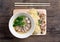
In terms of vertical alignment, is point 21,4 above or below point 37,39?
above

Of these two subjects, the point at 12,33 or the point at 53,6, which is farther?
the point at 53,6

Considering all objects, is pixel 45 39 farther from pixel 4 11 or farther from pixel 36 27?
pixel 4 11

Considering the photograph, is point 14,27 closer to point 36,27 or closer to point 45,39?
point 36,27

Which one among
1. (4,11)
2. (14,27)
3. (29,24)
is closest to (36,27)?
(29,24)

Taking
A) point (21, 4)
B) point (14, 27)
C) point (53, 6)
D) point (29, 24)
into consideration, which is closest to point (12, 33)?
point (14, 27)

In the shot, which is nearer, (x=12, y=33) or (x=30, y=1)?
(x=12, y=33)

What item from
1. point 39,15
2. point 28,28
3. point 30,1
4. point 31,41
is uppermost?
point 30,1
